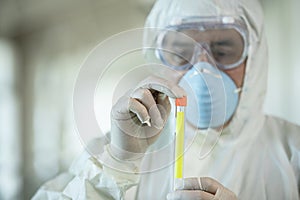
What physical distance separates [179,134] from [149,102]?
8cm

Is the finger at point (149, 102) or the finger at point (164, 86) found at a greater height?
the finger at point (164, 86)

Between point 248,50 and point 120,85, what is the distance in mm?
338

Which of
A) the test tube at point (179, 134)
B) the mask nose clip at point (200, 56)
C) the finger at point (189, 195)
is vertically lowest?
the finger at point (189, 195)

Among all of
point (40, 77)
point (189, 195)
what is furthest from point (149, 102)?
point (40, 77)

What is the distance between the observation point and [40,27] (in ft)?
5.46

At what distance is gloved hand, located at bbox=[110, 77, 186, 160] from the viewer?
2.05ft

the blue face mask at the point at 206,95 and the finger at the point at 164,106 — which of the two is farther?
the blue face mask at the point at 206,95

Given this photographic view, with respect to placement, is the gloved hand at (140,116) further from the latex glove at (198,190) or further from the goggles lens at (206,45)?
the goggles lens at (206,45)

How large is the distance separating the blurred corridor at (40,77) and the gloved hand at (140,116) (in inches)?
32.4

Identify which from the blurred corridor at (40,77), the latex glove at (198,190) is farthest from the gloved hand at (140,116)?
the blurred corridor at (40,77)

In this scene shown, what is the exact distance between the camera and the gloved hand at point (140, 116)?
0.62 m

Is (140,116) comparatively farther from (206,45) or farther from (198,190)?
(206,45)

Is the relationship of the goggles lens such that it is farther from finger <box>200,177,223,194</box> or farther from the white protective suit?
finger <box>200,177,223,194</box>

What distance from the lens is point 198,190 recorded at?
2.04ft
